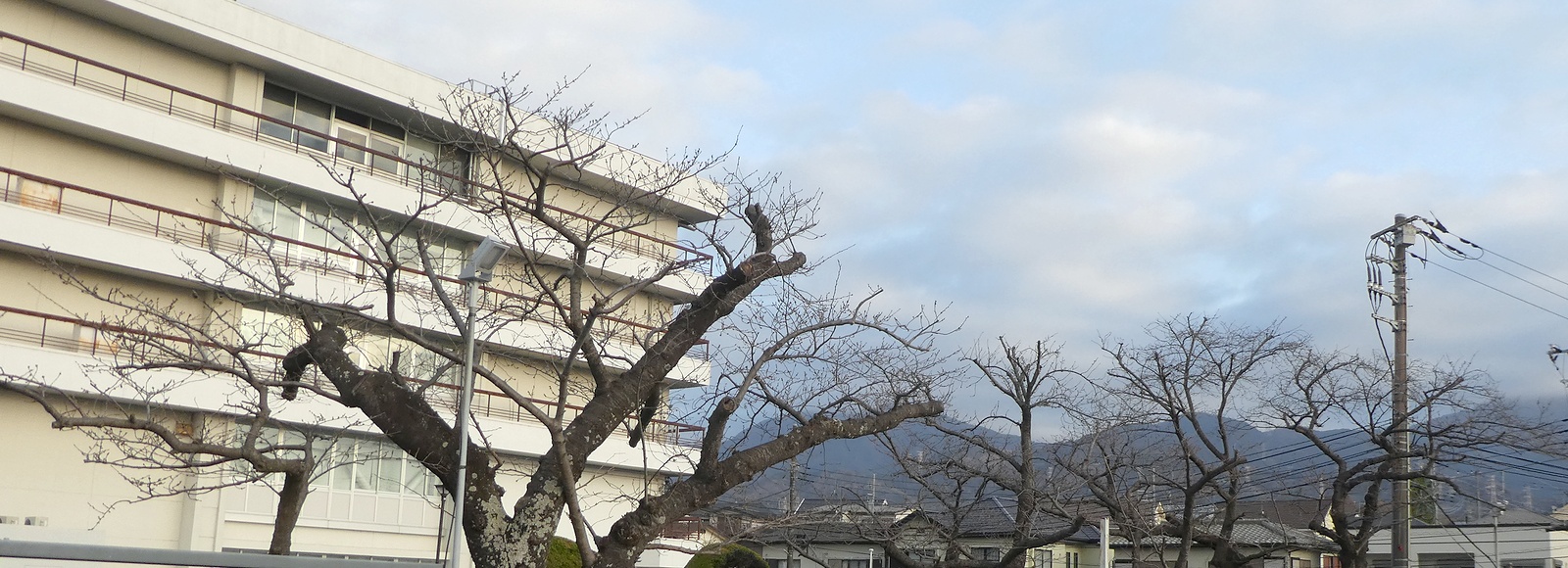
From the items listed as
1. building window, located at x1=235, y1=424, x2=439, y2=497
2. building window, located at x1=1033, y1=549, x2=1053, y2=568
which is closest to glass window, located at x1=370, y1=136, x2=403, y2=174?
building window, located at x1=235, y1=424, x2=439, y2=497

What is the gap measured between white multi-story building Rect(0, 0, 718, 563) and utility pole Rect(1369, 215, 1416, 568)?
43.4 ft

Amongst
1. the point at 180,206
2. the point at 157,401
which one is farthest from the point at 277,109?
the point at 157,401

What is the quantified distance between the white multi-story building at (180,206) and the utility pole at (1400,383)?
13228 millimetres

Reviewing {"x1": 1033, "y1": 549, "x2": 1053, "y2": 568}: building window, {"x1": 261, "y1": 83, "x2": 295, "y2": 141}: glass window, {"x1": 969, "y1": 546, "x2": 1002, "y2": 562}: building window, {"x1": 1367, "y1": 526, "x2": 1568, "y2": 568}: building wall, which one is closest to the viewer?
{"x1": 261, "y1": 83, "x2": 295, "y2": 141}: glass window

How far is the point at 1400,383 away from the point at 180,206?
1016 inches

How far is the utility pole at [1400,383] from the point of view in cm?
2147

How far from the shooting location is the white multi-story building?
24.7 meters

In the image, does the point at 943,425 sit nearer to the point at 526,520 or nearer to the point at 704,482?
the point at 704,482

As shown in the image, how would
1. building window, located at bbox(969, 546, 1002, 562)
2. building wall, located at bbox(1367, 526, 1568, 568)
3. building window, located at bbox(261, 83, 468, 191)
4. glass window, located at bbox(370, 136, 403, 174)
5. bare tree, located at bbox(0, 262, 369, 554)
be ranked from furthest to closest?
building wall, located at bbox(1367, 526, 1568, 568), building window, located at bbox(969, 546, 1002, 562), glass window, located at bbox(370, 136, 403, 174), building window, located at bbox(261, 83, 468, 191), bare tree, located at bbox(0, 262, 369, 554)

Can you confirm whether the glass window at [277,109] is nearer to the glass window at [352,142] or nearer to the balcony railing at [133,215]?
the glass window at [352,142]

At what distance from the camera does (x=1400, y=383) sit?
22.1 m

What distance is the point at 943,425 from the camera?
24531mm

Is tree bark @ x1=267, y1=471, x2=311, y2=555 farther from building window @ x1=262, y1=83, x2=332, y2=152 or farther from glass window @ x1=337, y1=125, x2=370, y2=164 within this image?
glass window @ x1=337, y1=125, x2=370, y2=164

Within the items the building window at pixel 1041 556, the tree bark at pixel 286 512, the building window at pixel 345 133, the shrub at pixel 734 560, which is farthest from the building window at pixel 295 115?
the building window at pixel 1041 556
